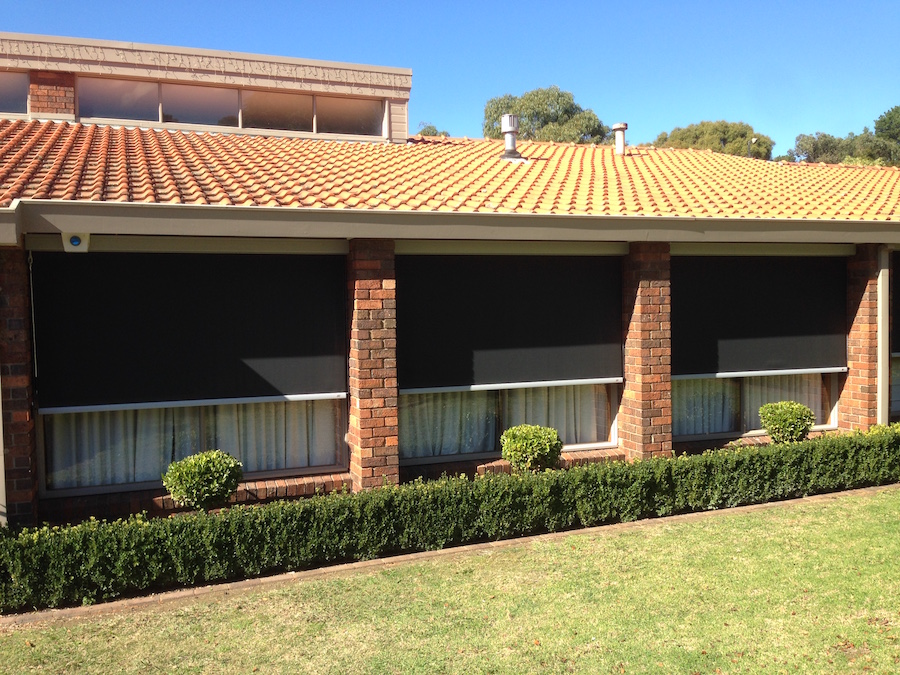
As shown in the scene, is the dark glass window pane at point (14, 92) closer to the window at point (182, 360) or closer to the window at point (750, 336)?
the window at point (182, 360)

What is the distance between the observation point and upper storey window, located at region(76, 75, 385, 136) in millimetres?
13883

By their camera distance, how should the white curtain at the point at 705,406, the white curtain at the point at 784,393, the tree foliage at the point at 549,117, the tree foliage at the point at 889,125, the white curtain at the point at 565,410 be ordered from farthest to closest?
the tree foliage at the point at 889,125 → the tree foliage at the point at 549,117 → the white curtain at the point at 784,393 → the white curtain at the point at 705,406 → the white curtain at the point at 565,410

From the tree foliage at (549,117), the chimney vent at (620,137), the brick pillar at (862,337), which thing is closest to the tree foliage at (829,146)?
the tree foliage at (549,117)

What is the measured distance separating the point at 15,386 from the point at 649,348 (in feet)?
24.1

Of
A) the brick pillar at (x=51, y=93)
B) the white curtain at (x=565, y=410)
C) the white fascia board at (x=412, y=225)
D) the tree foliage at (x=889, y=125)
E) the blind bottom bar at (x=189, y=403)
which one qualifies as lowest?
the white curtain at (x=565, y=410)

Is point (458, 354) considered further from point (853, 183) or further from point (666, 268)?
point (853, 183)

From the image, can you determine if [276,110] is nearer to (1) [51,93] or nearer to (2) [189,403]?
(1) [51,93]

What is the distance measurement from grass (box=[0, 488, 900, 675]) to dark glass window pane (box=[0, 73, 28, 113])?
10.3m

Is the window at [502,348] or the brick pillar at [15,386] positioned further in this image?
the window at [502,348]

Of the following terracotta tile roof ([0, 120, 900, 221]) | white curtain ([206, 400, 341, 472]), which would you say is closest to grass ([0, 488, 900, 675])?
white curtain ([206, 400, 341, 472])

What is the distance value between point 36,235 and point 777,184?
37.7ft

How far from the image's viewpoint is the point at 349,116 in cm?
1536

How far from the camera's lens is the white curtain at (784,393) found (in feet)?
38.7

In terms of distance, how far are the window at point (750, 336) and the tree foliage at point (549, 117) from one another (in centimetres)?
4681
